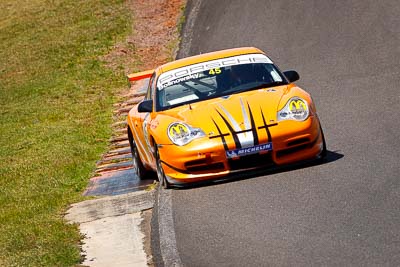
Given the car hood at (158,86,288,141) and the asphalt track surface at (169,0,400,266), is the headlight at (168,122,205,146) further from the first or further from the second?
the asphalt track surface at (169,0,400,266)

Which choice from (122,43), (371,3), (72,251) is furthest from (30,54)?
(72,251)

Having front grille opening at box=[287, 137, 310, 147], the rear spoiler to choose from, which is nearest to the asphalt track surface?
front grille opening at box=[287, 137, 310, 147]

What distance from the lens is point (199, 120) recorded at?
11070mm

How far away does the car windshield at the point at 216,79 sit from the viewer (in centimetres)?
1198

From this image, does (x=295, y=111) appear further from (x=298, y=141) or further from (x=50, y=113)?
(x=50, y=113)

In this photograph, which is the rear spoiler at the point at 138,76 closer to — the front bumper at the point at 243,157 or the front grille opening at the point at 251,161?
the front bumper at the point at 243,157

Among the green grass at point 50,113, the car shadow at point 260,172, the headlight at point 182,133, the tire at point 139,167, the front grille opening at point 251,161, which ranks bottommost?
the green grass at point 50,113

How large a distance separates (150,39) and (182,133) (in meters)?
14.6

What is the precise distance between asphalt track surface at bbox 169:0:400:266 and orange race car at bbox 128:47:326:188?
0.21 m

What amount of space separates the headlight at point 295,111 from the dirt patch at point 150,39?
12.0 m

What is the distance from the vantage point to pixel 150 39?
2544cm

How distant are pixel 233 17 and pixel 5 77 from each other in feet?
20.6

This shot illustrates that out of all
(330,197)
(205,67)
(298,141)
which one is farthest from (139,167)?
(330,197)

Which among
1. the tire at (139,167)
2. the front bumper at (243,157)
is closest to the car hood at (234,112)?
the front bumper at (243,157)
